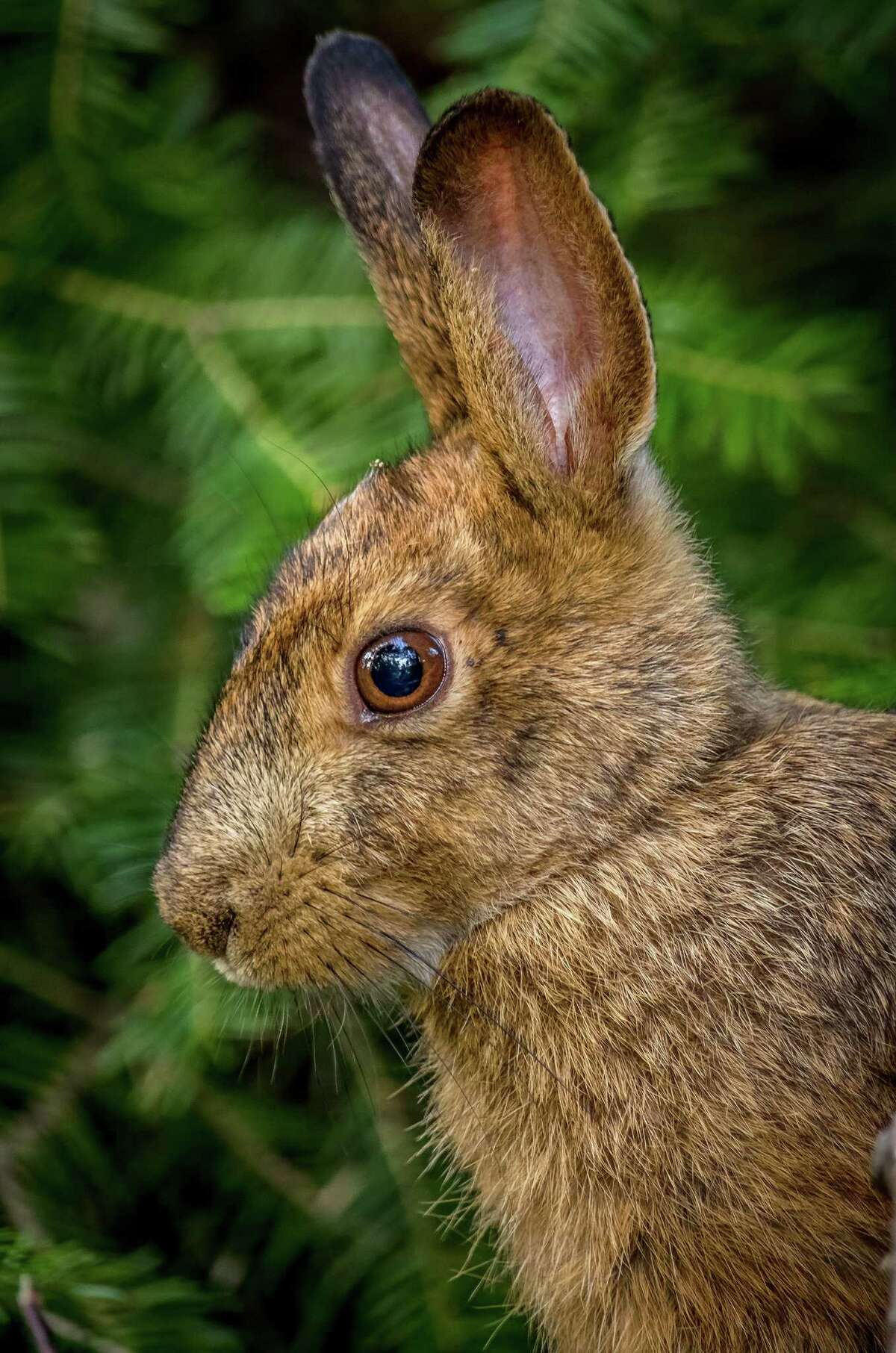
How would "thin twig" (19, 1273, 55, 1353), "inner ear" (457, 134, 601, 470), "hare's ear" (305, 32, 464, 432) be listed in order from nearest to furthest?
"thin twig" (19, 1273, 55, 1353)
"inner ear" (457, 134, 601, 470)
"hare's ear" (305, 32, 464, 432)

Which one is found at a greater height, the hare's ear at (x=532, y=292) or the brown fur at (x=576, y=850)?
the hare's ear at (x=532, y=292)

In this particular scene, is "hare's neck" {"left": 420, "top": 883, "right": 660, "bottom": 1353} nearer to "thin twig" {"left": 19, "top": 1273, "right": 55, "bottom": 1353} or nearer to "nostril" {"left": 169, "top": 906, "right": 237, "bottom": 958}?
"nostril" {"left": 169, "top": 906, "right": 237, "bottom": 958}

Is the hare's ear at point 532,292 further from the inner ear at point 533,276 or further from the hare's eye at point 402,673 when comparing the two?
the hare's eye at point 402,673

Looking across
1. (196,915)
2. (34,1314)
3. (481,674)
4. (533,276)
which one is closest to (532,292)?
(533,276)

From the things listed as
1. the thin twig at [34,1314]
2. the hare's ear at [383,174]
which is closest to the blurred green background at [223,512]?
the hare's ear at [383,174]

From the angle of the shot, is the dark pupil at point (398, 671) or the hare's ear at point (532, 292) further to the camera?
the dark pupil at point (398, 671)

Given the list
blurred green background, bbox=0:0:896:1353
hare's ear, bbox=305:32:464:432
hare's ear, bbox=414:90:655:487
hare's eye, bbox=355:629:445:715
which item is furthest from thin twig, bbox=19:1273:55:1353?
hare's ear, bbox=305:32:464:432

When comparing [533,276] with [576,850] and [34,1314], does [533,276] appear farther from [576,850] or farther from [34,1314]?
[34,1314]
